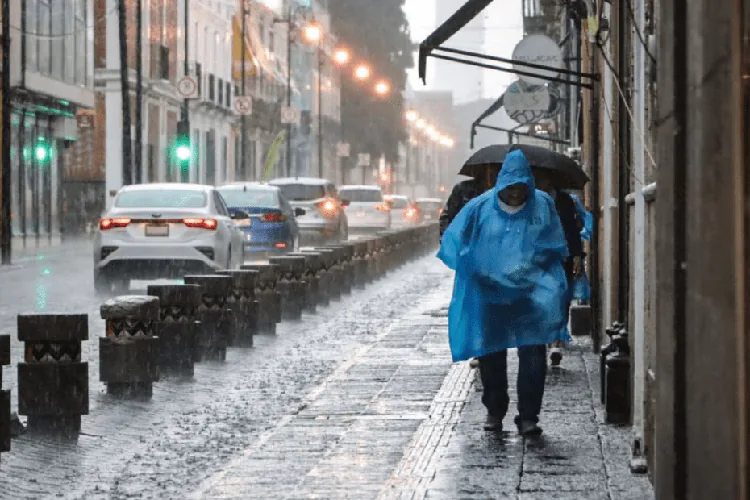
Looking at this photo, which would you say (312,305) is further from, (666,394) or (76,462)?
(666,394)

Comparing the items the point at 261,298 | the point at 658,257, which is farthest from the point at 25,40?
the point at 658,257

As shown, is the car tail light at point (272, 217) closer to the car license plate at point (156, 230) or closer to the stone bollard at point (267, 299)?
the car license plate at point (156, 230)

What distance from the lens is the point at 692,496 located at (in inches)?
210

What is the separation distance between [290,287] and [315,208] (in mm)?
20142

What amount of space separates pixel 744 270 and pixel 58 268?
2939 centimetres

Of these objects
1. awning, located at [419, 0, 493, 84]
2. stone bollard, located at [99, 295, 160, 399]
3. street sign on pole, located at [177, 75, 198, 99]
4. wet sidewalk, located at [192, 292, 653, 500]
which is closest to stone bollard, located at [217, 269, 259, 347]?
awning, located at [419, 0, 493, 84]

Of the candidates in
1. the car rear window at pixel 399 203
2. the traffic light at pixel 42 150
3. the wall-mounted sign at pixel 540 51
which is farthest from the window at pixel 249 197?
the car rear window at pixel 399 203

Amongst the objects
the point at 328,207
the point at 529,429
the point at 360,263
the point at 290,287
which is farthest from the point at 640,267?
the point at 328,207

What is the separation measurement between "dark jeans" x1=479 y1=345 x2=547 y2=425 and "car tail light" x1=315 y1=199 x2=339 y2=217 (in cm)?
3119

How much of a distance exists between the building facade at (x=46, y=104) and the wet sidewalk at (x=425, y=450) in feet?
107

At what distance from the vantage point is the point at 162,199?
2434 cm

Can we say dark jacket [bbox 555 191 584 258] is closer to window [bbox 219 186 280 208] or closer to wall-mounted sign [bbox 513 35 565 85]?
wall-mounted sign [bbox 513 35 565 85]

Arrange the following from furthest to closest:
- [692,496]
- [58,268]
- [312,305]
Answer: [58,268], [312,305], [692,496]

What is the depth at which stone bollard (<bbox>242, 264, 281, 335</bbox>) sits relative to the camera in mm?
18453
